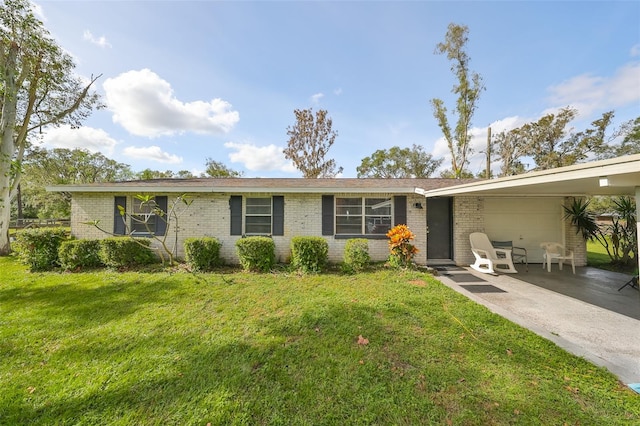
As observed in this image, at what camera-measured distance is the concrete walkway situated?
A: 3061mm

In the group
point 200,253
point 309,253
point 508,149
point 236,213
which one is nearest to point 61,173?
point 236,213

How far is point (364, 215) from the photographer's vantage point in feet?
25.4

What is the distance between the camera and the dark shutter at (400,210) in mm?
7520

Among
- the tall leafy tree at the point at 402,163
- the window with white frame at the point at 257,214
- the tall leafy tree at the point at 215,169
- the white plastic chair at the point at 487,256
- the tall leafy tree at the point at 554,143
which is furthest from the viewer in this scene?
the tall leafy tree at the point at 215,169

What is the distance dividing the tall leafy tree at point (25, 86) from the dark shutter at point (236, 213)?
833 centimetres

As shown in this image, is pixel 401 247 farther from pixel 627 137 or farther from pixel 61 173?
pixel 61 173

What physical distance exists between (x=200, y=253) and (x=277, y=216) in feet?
8.36

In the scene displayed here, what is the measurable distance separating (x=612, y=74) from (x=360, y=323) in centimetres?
1847

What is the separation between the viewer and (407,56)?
9.18 meters

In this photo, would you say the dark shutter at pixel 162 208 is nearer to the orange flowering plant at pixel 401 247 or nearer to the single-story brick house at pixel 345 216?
the single-story brick house at pixel 345 216

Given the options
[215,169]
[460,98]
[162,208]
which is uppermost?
[460,98]

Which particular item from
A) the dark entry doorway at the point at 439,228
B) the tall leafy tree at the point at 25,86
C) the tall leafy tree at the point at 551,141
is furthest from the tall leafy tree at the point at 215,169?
the tall leafy tree at the point at 551,141

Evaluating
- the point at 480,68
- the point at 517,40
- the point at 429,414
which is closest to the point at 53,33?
the point at 429,414

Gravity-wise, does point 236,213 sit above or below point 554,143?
below
